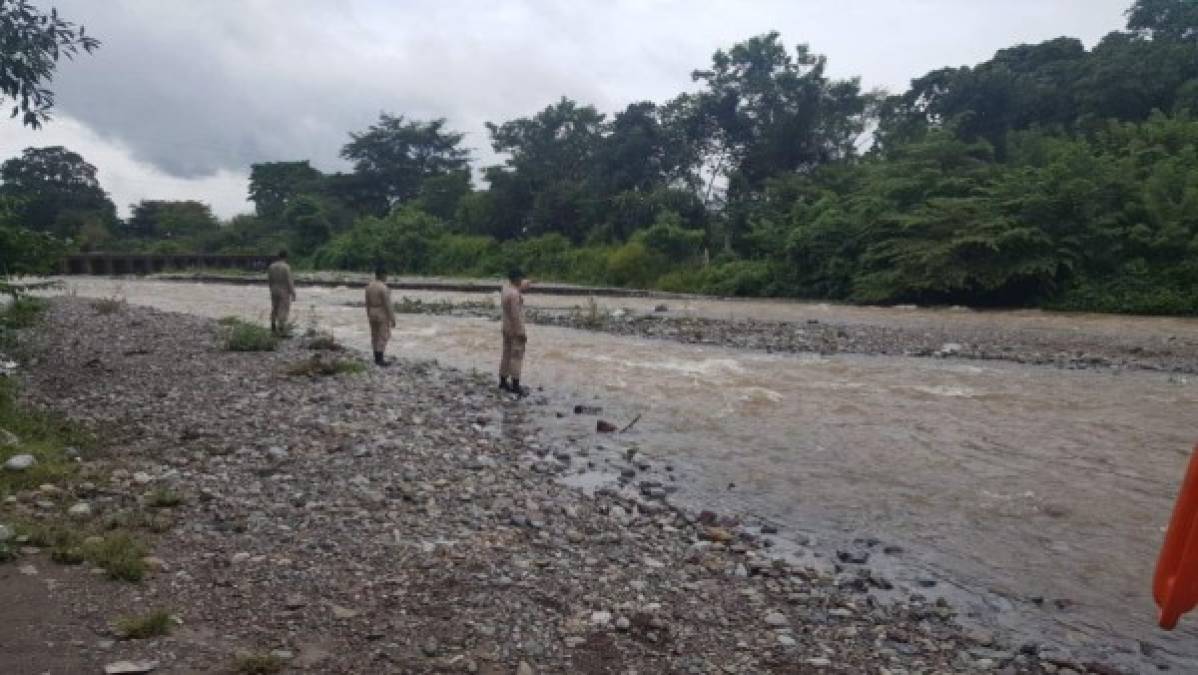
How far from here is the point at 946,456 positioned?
33.0 feet

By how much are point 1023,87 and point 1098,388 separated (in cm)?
3200

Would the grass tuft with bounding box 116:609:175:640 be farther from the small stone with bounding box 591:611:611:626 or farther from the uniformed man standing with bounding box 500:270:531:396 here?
the uniformed man standing with bounding box 500:270:531:396

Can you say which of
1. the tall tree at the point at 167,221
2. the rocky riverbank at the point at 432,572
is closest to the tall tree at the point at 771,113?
the rocky riverbank at the point at 432,572

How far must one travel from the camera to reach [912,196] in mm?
33812

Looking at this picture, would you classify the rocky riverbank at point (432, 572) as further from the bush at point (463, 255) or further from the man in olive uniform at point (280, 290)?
the bush at point (463, 255)

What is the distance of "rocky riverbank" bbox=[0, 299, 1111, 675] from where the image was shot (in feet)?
15.3

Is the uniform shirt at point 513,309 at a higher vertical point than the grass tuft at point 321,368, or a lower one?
higher

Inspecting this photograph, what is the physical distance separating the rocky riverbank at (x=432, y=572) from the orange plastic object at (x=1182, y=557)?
2.11 metres

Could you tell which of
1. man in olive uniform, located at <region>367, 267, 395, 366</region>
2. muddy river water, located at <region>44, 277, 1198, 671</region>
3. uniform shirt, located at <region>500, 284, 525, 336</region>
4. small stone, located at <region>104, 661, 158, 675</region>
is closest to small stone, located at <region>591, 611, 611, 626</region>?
small stone, located at <region>104, 661, 158, 675</region>

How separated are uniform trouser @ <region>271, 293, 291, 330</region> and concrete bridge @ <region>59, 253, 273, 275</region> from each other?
37.5 meters

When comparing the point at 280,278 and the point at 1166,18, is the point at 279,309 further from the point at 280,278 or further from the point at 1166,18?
the point at 1166,18

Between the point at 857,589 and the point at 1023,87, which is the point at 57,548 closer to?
the point at 857,589

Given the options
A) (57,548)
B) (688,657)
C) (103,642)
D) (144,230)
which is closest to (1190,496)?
(688,657)

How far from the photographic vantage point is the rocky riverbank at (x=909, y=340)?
17594mm
